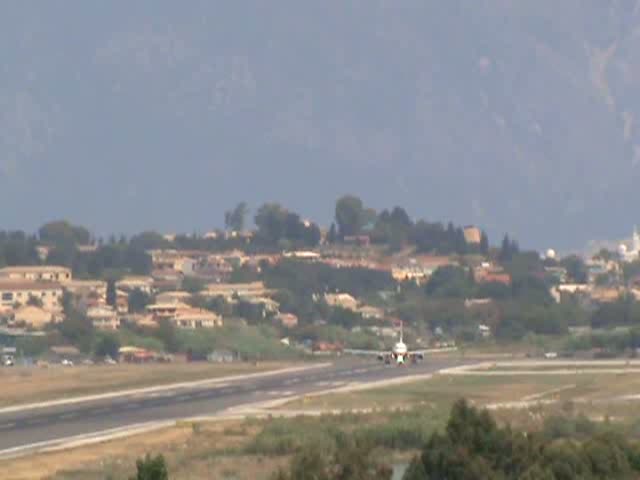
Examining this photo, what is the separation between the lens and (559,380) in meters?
91.9

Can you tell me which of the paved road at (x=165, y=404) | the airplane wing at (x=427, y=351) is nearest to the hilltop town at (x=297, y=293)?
the airplane wing at (x=427, y=351)

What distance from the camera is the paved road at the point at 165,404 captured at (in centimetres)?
7056

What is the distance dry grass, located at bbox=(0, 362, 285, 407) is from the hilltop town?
13.3 metres

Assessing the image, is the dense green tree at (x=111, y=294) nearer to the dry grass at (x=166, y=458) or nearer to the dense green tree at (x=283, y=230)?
the dense green tree at (x=283, y=230)

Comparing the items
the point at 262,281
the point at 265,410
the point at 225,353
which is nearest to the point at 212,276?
the point at 262,281

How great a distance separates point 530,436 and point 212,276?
126783 mm

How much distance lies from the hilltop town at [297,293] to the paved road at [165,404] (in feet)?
75.7

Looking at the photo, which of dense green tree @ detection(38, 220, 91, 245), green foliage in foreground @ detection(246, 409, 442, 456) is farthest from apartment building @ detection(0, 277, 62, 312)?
green foliage in foreground @ detection(246, 409, 442, 456)

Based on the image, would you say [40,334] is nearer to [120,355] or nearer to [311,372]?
[120,355]

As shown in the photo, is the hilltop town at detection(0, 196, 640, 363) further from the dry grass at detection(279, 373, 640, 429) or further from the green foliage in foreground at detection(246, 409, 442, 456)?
the green foliage in foreground at detection(246, 409, 442, 456)

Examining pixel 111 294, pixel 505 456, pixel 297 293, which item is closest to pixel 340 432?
pixel 505 456

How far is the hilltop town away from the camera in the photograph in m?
129

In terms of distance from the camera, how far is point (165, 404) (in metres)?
81.7

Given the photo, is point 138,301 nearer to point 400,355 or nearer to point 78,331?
point 78,331
